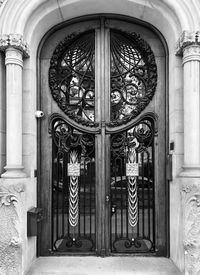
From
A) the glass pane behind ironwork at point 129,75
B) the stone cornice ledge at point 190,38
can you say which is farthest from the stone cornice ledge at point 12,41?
the stone cornice ledge at point 190,38

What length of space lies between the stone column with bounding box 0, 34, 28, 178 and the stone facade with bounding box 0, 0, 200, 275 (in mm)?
18

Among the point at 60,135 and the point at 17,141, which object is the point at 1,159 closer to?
the point at 17,141

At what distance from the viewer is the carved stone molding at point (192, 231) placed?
4621mm

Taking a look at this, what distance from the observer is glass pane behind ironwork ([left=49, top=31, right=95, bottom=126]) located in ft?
19.1

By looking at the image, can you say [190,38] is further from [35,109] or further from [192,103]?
[35,109]

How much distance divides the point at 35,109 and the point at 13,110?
2.31 feet

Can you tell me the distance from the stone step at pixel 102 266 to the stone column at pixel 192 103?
188 centimetres

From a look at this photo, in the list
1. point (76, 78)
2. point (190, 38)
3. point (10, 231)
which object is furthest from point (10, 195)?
point (190, 38)

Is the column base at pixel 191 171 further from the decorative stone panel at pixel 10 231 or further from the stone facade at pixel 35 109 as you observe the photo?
the decorative stone panel at pixel 10 231

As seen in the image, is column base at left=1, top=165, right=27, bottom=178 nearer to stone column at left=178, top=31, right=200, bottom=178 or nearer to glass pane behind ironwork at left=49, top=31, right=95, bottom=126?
glass pane behind ironwork at left=49, top=31, right=95, bottom=126

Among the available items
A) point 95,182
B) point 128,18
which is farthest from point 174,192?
point 128,18

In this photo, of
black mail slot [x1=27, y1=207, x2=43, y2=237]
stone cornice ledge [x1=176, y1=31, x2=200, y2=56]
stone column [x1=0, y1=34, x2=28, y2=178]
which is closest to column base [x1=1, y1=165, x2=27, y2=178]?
stone column [x1=0, y1=34, x2=28, y2=178]

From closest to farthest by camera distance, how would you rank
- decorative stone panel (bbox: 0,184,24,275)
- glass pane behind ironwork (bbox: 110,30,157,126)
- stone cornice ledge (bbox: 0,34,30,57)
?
1. decorative stone panel (bbox: 0,184,24,275)
2. stone cornice ledge (bbox: 0,34,30,57)
3. glass pane behind ironwork (bbox: 110,30,157,126)

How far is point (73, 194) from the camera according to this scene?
5.70m
